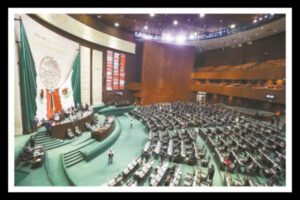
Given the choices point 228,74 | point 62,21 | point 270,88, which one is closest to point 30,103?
point 62,21

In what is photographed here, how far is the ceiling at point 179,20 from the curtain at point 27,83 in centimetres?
1065

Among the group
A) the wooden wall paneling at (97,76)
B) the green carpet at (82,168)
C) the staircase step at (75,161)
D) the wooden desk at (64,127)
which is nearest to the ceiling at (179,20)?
the wooden wall paneling at (97,76)

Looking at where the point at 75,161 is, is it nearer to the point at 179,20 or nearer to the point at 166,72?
the point at 179,20

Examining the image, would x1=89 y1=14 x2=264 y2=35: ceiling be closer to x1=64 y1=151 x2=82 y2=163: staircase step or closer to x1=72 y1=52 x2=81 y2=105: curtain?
x1=72 y1=52 x2=81 y2=105: curtain

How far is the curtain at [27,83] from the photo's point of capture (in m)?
8.22

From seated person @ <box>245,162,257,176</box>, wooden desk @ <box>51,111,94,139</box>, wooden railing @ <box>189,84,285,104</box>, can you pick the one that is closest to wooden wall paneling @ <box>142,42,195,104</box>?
wooden railing @ <box>189,84,285,104</box>

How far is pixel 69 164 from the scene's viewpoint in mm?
7621

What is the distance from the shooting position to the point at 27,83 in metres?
8.60

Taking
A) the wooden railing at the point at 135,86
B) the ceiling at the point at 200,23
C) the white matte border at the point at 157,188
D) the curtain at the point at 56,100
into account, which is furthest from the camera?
the wooden railing at the point at 135,86

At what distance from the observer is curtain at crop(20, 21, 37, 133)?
822cm

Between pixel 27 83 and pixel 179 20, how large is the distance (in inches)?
672

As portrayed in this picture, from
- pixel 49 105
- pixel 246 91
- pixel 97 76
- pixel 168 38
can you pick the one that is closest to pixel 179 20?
pixel 168 38

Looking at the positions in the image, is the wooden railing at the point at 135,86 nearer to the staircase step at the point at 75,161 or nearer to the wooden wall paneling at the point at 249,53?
the staircase step at the point at 75,161

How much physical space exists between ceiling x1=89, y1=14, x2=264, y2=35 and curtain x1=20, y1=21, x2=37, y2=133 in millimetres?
10650
